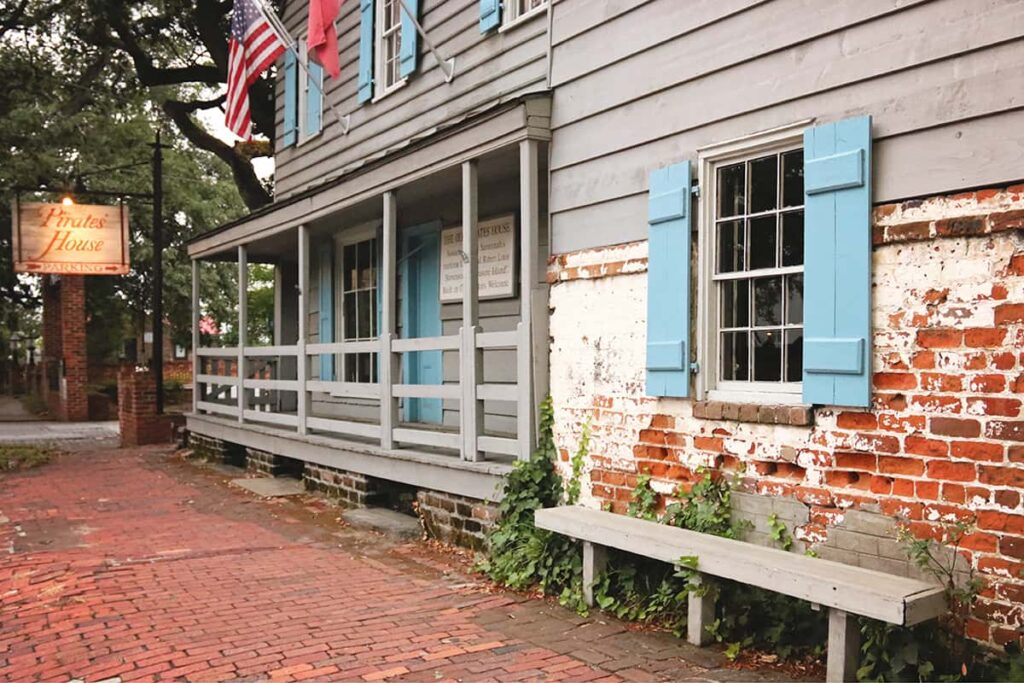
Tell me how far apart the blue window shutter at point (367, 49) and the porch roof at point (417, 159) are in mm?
871

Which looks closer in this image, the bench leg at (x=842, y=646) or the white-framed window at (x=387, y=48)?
the bench leg at (x=842, y=646)

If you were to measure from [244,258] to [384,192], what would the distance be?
4785mm

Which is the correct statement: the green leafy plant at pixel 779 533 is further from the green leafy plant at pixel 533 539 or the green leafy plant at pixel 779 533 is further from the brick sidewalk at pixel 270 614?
the green leafy plant at pixel 533 539

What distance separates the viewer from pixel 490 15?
7.88 m

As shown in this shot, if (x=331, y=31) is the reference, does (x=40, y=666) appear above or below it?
below

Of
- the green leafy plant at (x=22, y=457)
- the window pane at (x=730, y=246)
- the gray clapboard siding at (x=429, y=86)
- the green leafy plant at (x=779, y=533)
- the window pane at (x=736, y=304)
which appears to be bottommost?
the green leafy plant at (x=22, y=457)

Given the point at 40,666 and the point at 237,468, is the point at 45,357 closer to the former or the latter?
the point at 237,468

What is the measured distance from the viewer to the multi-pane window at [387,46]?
10.0 meters

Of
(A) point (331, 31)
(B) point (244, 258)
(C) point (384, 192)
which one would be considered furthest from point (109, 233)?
(C) point (384, 192)

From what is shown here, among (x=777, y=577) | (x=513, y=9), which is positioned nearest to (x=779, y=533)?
(x=777, y=577)

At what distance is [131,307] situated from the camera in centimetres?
2839

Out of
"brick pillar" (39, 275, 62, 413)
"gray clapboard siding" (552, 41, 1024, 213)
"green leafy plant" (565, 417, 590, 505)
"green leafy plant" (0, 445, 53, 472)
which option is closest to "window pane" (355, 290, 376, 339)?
"green leafy plant" (0, 445, 53, 472)

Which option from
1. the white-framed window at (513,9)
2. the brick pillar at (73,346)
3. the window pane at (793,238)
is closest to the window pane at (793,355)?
the window pane at (793,238)

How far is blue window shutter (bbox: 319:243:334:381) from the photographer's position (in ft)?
38.9
